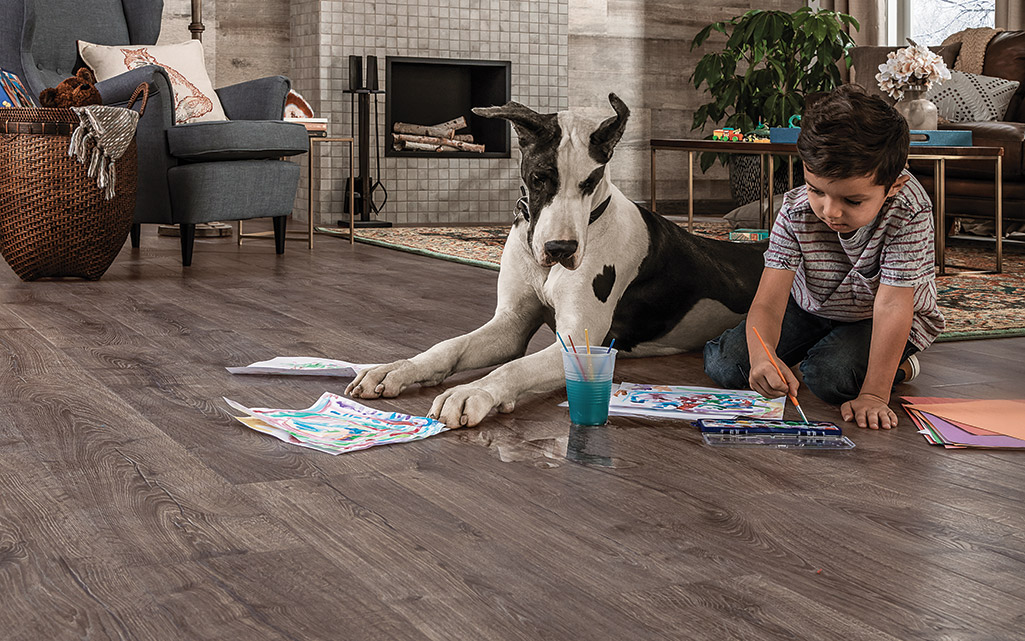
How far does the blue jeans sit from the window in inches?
Answer: 220

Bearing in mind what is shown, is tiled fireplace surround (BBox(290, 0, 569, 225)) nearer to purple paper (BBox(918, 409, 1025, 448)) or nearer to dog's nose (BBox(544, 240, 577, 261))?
dog's nose (BBox(544, 240, 577, 261))

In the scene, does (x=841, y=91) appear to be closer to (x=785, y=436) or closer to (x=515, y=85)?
(x=785, y=436)

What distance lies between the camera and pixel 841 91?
189 centimetres

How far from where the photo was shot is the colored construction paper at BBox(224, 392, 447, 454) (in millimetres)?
1802

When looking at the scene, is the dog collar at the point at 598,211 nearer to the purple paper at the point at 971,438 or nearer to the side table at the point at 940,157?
the purple paper at the point at 971,438

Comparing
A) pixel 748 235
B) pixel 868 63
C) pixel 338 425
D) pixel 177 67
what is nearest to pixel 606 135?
pixel 338 425

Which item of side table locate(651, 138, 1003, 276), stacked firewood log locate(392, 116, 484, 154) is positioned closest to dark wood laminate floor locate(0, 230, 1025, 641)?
side table locate(651, 138, 1003, 276)

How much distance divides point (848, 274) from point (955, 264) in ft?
8.89

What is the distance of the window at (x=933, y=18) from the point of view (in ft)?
23.3

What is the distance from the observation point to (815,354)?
2.20m

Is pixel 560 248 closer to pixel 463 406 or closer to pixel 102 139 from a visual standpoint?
pixel 463 406

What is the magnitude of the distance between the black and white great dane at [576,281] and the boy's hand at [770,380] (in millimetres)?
371

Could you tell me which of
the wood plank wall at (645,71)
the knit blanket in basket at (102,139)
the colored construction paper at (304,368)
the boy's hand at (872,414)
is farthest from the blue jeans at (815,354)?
the wood plank wall at (645,71)

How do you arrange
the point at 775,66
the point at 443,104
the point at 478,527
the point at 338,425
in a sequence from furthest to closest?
the point at 443,104
the point at 775,66
the point at 338,425
the point at 478,527
